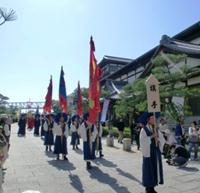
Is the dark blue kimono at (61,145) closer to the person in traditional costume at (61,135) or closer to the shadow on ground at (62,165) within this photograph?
the person in traditional costume at (61,135)

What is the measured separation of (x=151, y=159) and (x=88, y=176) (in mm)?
2720

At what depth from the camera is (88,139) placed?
34.8ft

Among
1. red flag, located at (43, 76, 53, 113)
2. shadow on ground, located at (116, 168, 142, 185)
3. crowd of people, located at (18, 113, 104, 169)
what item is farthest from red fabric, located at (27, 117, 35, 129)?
shadow on ground, located at (116, 168, 142, 185)

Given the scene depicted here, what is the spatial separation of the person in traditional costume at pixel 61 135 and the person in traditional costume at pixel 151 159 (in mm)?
6030

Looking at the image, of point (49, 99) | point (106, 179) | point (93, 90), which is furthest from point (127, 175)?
point (49, 99)

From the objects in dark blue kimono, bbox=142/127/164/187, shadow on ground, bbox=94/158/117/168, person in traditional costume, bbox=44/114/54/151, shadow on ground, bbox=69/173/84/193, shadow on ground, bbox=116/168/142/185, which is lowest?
shadow on ground, bbox=69/173/84/193

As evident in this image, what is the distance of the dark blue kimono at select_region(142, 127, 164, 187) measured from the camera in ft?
23.0

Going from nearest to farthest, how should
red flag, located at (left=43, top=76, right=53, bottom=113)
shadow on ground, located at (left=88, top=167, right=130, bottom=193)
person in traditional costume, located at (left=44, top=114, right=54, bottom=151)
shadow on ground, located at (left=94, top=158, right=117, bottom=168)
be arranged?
shadow on ground, located at (left=88, top=167, right=130, bottom=193)
shadow on ground, located at (left=94, top=158, right=117, bottom=168)
person in traditional costume, located at (left=44, top=114, right=54, bottom=151)
red flag, located at (left=43, top=76, right=53, bottom=113)

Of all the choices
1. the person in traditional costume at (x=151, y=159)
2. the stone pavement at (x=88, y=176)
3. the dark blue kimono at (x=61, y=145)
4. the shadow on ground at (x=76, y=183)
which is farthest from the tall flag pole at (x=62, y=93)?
the person in traditional costume at (x=151, y=159)

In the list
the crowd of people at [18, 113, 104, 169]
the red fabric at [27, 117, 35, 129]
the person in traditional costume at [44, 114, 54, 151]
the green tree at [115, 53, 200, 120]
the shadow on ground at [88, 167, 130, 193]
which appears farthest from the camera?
the red fabric at [27, 117, 35, 129]

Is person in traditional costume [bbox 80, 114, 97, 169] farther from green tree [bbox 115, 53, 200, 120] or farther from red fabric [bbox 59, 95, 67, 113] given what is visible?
green tree [bbox 115, 53, 200, 120]

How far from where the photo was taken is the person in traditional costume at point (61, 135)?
41.6ft

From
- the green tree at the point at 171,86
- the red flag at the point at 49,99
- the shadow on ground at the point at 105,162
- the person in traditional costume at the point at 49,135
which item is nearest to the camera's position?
the shadow on ground at the point at 105,162

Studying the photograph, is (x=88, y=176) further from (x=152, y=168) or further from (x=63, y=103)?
(x=63, y=103)
